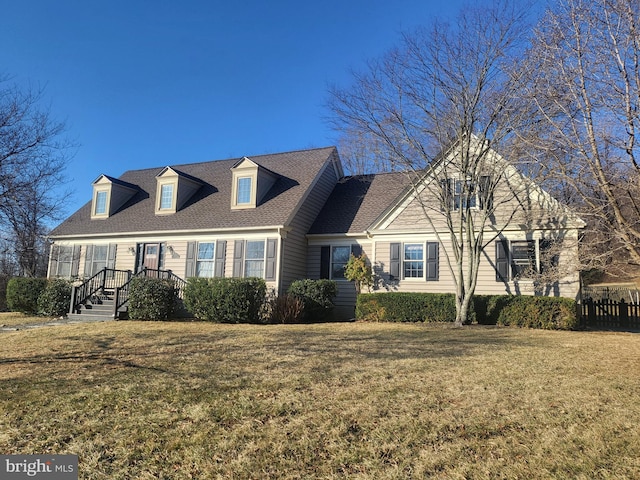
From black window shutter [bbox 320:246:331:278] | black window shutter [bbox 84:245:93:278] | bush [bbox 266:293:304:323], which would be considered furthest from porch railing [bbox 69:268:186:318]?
black window shutter [bbox 320:246:331:278]

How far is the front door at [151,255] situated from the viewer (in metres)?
17.9

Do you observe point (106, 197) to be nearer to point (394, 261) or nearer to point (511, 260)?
point (394, 261)

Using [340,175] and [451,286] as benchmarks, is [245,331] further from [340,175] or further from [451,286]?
[340,175]

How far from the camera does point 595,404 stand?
4699 millimetres

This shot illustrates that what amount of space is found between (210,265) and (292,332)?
7407 millimetres

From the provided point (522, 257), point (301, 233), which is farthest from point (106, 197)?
point (522, 257)

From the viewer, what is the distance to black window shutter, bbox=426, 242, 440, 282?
14961 mm

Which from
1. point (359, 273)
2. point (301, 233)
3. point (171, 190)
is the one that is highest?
point (171, 190)

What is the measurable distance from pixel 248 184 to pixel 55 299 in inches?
319

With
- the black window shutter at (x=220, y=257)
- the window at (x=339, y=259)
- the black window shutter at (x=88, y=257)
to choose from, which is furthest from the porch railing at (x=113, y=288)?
the window at (x=339, y=259)

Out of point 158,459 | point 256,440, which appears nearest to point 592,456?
point 256,440

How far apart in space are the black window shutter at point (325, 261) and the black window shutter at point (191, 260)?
5016mm

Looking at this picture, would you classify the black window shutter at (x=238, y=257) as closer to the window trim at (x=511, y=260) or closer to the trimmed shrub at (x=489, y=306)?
the trimmed shrub at (x=489, y=306)

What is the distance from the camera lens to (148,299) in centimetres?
1392
